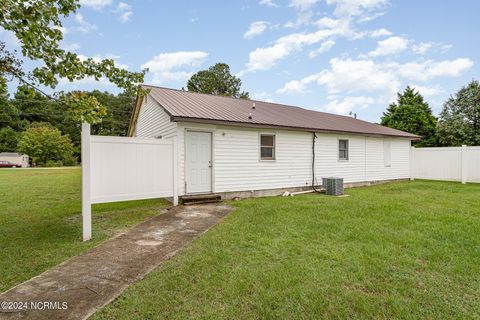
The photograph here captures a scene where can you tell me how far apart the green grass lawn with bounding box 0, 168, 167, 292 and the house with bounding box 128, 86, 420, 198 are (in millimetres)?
1986

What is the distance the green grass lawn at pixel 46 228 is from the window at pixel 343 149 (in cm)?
808

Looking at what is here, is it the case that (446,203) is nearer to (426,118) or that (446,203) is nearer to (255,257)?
(255,257)

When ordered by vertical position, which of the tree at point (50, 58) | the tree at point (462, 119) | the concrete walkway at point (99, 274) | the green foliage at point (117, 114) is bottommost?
the concrete walkway at point (99, 274)

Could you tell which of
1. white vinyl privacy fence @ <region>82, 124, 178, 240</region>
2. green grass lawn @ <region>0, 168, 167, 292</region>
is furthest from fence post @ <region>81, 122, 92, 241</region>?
green grass lawn @ <region>0, 168, 167, 292</region>

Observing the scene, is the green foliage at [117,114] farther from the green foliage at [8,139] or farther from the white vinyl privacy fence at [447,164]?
the white vinyl privacy fence at [447,164]

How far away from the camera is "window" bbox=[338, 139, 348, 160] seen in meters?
12.2

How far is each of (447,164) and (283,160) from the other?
10.1 meters

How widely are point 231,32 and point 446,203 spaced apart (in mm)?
11367

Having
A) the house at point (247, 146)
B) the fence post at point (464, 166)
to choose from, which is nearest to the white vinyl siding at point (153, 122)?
the house at point (247, 146)

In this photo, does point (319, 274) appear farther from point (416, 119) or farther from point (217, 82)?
point (217, 82)

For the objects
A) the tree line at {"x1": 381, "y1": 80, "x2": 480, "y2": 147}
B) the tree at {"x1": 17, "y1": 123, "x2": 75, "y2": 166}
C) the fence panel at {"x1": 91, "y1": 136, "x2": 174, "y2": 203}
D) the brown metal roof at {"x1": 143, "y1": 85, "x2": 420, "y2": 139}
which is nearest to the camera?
the fence panel at {"x1": 91, "y1": 136, "x2": 174, "y2": 203}

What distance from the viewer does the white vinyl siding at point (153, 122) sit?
881 centimetres

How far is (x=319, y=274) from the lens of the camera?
3264 mm

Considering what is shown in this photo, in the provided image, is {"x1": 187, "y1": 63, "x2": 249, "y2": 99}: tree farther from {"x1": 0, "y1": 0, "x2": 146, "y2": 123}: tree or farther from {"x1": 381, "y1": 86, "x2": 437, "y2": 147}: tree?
{"x1": 0, "y1": 0, "x2": 146, "y2": 123}: tree
